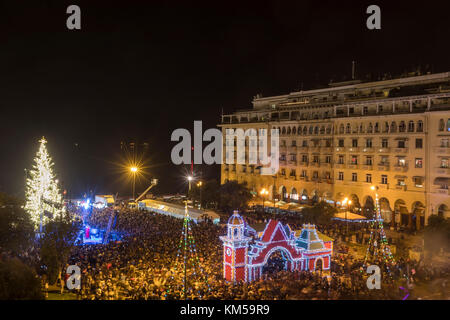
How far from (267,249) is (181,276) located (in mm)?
4670

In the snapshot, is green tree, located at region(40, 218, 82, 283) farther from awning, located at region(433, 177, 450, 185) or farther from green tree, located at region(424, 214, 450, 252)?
awning, located at region(433, 177, 450, 185)

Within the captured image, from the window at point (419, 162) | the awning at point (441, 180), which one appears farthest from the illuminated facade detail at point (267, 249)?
the window at point (419, 162)

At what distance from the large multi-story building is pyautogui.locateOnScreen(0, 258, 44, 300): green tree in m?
32.8

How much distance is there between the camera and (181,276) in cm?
2041

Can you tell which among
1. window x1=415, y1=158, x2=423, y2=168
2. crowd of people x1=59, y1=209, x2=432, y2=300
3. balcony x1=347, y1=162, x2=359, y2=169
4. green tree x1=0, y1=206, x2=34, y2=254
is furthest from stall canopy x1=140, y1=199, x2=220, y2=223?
window x1=415, y1=158, x2=423, y2=168

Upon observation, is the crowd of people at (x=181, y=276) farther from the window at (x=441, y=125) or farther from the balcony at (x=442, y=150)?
the window at (x=441, y=125)

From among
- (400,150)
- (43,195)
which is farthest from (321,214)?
(43,195)

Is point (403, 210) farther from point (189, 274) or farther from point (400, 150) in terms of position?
point (189, 274)

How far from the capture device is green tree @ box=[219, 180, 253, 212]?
43.8 meters

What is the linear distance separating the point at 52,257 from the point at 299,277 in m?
11.7
